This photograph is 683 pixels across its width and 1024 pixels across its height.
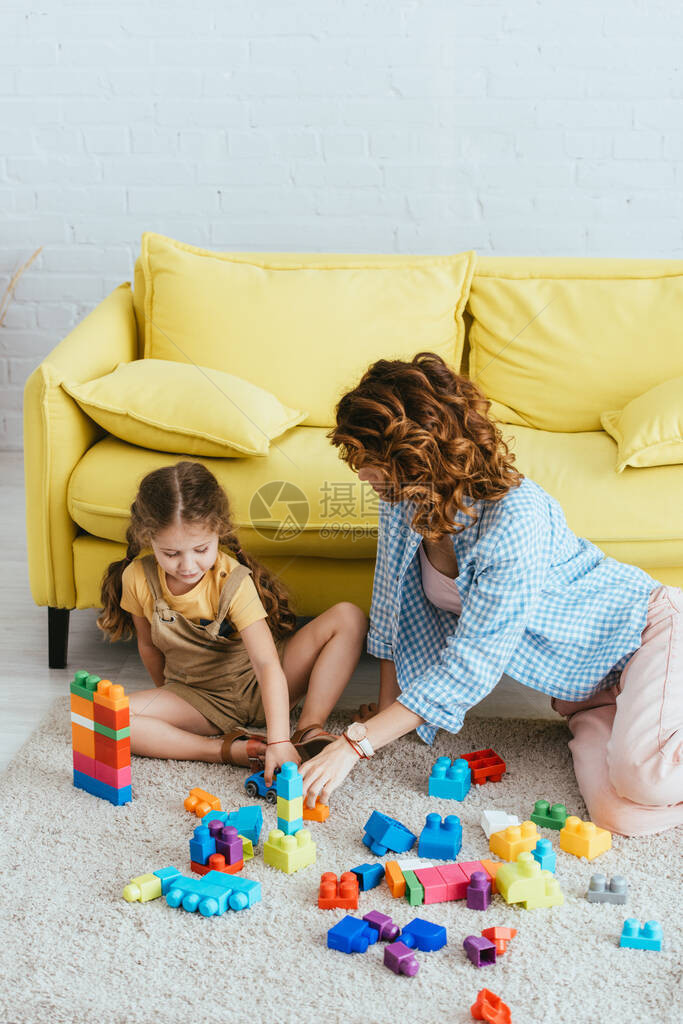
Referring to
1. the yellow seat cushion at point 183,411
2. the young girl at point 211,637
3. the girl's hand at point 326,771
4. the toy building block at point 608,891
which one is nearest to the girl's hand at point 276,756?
the young girl at point 211,637

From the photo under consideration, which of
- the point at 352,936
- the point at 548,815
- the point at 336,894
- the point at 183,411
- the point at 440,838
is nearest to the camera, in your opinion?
the point at 352,936

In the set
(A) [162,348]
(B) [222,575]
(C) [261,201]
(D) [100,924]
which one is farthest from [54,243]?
(D) [100,924]

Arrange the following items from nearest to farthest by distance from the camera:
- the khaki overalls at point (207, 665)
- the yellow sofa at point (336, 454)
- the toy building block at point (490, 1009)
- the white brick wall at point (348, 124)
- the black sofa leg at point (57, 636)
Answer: the toy building block at point (490, 1009)
the khaki overalls at point (207, 665)
the yellow sofa at point (336, 454)
the black sofa leg at point (57, 636)
the white brick wall at point (348, 124)

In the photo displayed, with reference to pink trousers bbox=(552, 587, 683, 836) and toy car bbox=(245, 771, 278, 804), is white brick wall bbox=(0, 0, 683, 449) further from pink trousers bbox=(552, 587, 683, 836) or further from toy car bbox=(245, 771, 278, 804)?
toy car bbox=(245, 771, 278, 804)

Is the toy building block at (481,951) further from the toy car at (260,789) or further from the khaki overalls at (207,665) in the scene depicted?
the khaki overalls at (207,665)

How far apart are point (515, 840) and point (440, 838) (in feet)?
0.37

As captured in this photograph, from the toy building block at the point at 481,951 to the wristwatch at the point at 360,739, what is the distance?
35 centimetres

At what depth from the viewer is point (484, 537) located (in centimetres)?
167

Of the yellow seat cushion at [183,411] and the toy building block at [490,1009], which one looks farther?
the yellow seat cushion at [183,411]

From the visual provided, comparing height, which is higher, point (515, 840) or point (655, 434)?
point (655, 434)

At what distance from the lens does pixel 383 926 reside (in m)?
1.38

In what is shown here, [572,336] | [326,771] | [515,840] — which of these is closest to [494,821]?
[515,840]

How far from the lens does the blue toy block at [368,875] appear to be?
1.50 m

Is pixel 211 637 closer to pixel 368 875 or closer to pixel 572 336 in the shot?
pixel 368 875
